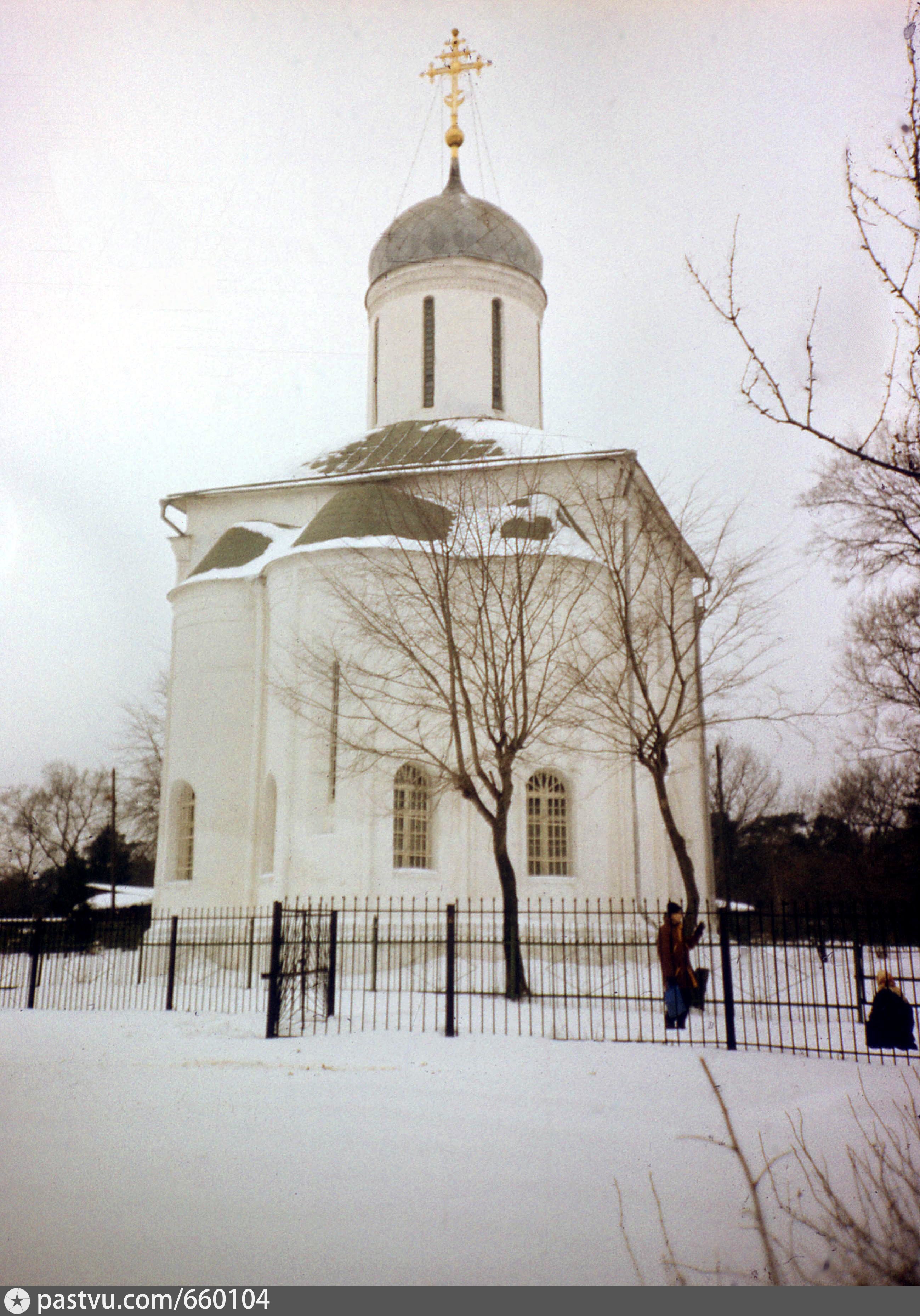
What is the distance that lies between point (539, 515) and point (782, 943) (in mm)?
10615

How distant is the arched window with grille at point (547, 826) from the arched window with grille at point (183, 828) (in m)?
6.97

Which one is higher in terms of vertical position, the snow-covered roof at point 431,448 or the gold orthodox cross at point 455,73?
the gold orthodox cross at point 455,73

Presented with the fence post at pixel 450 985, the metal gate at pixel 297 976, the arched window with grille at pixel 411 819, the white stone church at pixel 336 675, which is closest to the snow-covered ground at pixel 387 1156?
the fence post at pixel 450 985

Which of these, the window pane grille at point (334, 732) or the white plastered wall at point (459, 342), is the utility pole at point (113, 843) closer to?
the window pane grille at point (334, 732)

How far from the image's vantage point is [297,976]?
12.0 meters

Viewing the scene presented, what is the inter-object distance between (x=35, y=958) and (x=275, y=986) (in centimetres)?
562

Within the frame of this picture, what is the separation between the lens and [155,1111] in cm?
800

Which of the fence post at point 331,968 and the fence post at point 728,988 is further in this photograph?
the fence post at point 331,968

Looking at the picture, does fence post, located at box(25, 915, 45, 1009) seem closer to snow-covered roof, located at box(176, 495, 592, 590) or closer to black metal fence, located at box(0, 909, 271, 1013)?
black metal fence, located at box(0, 909, 271, 1013)

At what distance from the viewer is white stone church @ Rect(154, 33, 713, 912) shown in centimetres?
1969

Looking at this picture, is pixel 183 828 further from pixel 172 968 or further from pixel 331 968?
Answer: pixel 331 968

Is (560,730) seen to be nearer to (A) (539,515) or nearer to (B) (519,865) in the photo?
(B) (519,865)

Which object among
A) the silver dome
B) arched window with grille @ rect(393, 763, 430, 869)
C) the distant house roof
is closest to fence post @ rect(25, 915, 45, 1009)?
arched window with grille @ rect(393, 763, 430, 869)

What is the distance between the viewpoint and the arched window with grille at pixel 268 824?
21141mm
